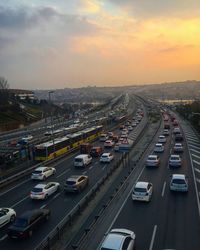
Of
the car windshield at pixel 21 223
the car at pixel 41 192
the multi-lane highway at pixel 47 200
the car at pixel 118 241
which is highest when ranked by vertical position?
the car at pixel 118 241

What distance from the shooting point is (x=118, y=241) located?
15.8 m

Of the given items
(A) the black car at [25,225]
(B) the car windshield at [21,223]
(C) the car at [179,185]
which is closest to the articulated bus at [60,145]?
(C) the car at [179,185]

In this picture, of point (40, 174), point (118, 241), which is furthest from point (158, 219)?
point (40, 174)

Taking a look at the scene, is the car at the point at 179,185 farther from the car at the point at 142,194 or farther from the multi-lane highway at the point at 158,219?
the car at the point at 142,194

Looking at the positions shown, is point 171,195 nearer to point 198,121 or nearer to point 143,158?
point 143,158

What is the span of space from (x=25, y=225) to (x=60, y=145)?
2832cm

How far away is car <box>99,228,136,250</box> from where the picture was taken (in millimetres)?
15413

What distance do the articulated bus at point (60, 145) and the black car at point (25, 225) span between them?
2209 centimetres

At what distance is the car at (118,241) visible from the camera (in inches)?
607

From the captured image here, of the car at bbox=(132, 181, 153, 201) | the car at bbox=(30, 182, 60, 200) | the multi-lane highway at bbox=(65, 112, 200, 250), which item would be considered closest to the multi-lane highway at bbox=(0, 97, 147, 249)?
the car at bbox=(30, 182, 60, 200)

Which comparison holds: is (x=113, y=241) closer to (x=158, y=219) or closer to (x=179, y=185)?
(x=158, y=219)

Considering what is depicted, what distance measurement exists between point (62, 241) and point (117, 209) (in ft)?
20.1

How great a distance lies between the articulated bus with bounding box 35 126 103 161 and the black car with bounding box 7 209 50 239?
72.5 ft

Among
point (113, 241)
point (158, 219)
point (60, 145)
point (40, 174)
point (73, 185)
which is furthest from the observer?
point (60, 145)
